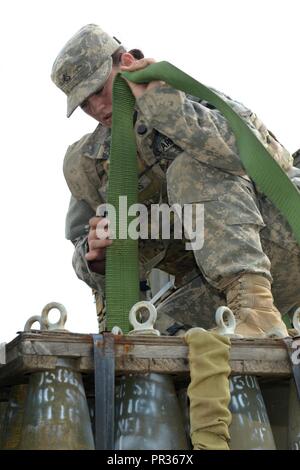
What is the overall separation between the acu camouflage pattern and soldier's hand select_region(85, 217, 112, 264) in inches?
10.2

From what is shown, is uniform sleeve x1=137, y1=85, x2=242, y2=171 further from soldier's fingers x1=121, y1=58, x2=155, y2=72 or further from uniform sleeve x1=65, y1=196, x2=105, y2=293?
uniform sleeve x1=65, y1=196, x2=105, y2=293

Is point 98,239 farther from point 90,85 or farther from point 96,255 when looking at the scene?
point 90,85

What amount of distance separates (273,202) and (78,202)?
118 cm

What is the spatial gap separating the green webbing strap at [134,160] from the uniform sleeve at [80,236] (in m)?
0.46

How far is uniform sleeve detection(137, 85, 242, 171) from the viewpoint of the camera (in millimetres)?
3756

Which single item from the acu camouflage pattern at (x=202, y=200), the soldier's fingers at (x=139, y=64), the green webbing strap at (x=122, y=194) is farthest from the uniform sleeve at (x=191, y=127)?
the green webbing strap at (x=122, y=194)

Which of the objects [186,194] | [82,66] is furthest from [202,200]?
[82,66]

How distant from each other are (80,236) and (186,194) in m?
0.90

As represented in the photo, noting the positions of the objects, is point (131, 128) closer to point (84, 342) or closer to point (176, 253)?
point (176, 253)

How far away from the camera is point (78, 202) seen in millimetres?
4602

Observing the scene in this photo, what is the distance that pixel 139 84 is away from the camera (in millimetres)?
3926

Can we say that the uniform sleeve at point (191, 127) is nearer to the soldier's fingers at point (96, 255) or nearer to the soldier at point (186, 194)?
the soldier at point (186, 194)

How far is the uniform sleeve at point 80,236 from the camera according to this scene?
4324 mm

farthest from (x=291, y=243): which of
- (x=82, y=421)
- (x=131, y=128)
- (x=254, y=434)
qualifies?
(x=82, y=421)
